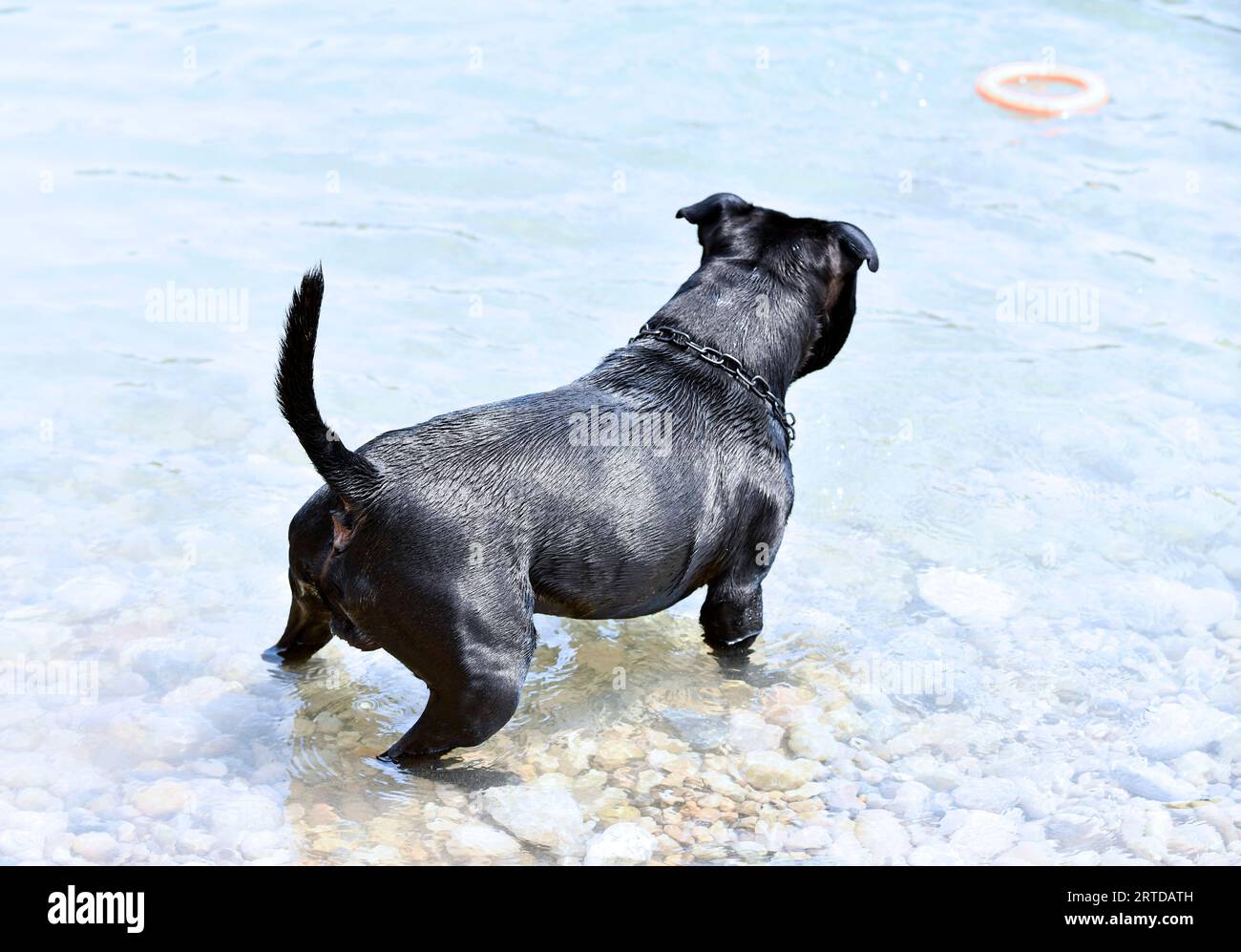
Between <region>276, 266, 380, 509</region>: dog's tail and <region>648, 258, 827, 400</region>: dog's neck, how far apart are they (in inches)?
51.3

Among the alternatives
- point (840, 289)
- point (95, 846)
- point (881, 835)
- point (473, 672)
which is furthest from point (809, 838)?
point (95, 846)

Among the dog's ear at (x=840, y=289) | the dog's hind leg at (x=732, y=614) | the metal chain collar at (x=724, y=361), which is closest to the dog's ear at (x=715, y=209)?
the dog's ear at (x=840, y=289)

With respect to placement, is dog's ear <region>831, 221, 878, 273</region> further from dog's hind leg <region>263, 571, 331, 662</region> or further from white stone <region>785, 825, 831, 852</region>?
dog's hind leg <region>263, 571, 331, 662</region>

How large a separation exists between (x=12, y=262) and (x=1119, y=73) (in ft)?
26.3

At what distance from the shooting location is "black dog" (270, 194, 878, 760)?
3.52 meters

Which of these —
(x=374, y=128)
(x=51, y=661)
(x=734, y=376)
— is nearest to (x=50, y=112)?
(x=374, y=128)

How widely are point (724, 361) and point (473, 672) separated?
136 cm

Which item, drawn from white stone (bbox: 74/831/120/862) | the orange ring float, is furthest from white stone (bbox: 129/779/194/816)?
the orange ring float

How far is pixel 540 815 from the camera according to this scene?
3.90m

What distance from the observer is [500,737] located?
4219 mm

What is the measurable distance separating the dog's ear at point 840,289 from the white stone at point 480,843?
6.14 feet

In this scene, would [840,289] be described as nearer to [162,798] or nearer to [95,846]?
[162,798]

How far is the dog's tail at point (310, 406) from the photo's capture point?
327 centimetres
